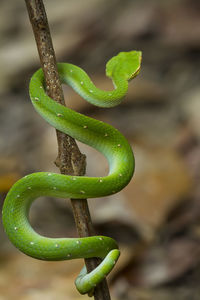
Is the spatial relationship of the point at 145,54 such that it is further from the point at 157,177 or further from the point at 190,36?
the point at 157,177

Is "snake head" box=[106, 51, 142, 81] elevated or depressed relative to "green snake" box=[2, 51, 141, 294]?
elevated

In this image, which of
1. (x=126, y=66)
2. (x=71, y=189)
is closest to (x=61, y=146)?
(x=71, y=189)

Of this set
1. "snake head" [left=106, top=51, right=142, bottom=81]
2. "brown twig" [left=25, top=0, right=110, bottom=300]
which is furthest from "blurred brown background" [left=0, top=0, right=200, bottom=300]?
"snake head" [left=106, top=51, right=142, bottom=81]

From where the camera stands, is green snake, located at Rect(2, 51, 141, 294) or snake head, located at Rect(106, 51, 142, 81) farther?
snake head, located at Rect(106, 51, 142, 81)

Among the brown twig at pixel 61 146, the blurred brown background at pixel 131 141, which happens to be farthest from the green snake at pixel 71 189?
the blurred brown background at pixel 131 141

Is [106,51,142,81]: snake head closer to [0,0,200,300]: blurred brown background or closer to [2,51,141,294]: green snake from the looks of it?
[2,51,141,294]: green snake

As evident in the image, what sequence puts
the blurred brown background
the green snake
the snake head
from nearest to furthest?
the green snake, the snake head, the blurred brown background
